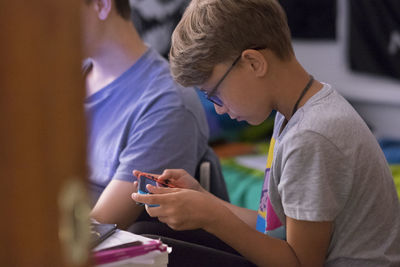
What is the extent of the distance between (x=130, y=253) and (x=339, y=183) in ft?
1.39

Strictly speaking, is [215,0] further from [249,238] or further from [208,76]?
[249,238]

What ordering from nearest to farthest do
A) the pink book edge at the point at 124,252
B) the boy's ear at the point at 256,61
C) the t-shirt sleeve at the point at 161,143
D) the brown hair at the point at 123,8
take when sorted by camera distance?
1. the pink book edge at the point at 124,252
2. the boy's ear at the point at 256,61
3. the t-shirt sleeve at the point at 161,143
4. the brown hair at the point at 123,8

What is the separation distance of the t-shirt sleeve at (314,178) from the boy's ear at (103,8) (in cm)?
69

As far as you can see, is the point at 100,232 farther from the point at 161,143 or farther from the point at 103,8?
the point at 103,8

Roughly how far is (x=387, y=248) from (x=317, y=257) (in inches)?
5.5

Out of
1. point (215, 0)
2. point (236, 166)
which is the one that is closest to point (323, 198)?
point (215, 0)

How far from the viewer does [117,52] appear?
156 centimetres

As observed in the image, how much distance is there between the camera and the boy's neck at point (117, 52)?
1.55m

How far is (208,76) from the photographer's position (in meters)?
1.23

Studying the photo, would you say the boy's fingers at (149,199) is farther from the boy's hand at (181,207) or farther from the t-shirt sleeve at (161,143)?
the t-shirt sleeve at (161,143)

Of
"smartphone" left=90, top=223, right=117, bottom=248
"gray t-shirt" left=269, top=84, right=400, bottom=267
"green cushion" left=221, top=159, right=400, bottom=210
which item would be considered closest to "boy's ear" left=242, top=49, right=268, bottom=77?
"gray t-shirt" left=269, top=84, right=400, bottom=267

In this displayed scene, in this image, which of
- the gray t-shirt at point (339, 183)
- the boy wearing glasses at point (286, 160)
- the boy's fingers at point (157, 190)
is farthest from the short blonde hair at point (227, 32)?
the boy's fingers at point (157, 190)

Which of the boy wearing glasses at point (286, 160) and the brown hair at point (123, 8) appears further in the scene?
the brown hair at point (123, 8)

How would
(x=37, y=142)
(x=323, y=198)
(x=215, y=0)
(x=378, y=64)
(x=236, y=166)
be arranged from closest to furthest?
(x=37, y=142)
(x=323, y=198)
(x=215, y=0)
(x=236, y=166)
(x=378, y=64)
